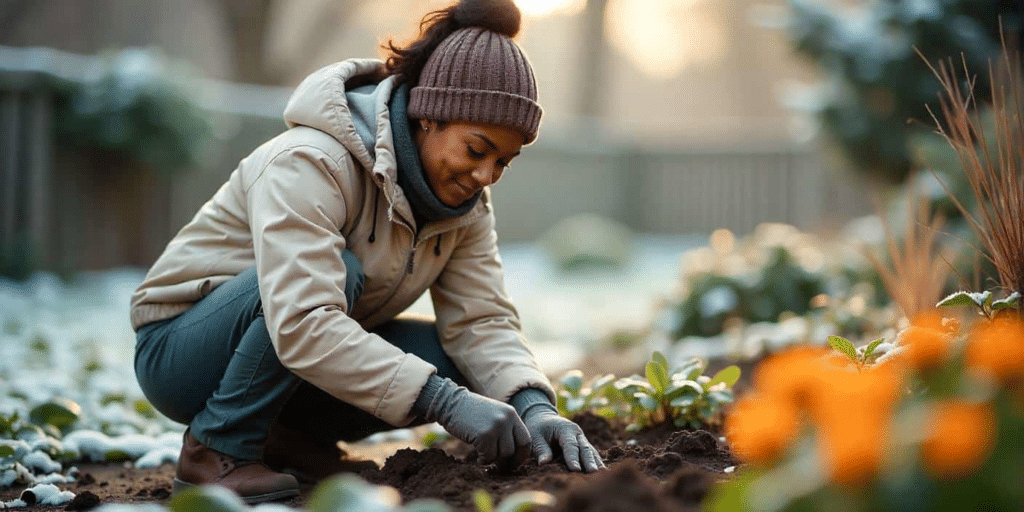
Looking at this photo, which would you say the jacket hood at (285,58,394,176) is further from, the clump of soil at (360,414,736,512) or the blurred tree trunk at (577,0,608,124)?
the blurred tree trunk at (577,0,608,124)

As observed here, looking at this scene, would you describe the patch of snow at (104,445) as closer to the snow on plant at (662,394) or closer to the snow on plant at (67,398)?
the snow on plant at (67,398)

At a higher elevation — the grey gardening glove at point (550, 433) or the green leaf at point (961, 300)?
the green leaf at point (961, 300)

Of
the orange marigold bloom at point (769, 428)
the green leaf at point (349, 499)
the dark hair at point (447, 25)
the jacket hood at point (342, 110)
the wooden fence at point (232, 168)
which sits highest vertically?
the dark hair at point (447, 25)

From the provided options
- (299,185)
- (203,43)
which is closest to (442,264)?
(299,185)

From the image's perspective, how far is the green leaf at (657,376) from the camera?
213 centimetres

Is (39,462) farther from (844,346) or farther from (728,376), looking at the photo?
(844,346)

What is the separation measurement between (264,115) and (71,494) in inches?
236

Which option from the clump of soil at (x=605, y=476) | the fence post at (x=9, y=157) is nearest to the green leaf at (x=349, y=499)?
the clump of soil at (x=605, y=476)

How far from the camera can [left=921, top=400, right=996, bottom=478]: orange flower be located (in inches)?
32.0

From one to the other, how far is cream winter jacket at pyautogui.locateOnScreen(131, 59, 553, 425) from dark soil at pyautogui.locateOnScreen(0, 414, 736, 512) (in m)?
0.14

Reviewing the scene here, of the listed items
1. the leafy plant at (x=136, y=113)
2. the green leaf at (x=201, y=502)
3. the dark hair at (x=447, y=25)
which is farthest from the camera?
the leafy plant at (x=136, y=113)

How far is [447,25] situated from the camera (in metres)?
2.05

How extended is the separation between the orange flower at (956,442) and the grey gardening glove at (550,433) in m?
0.99

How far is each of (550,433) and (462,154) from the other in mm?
572
